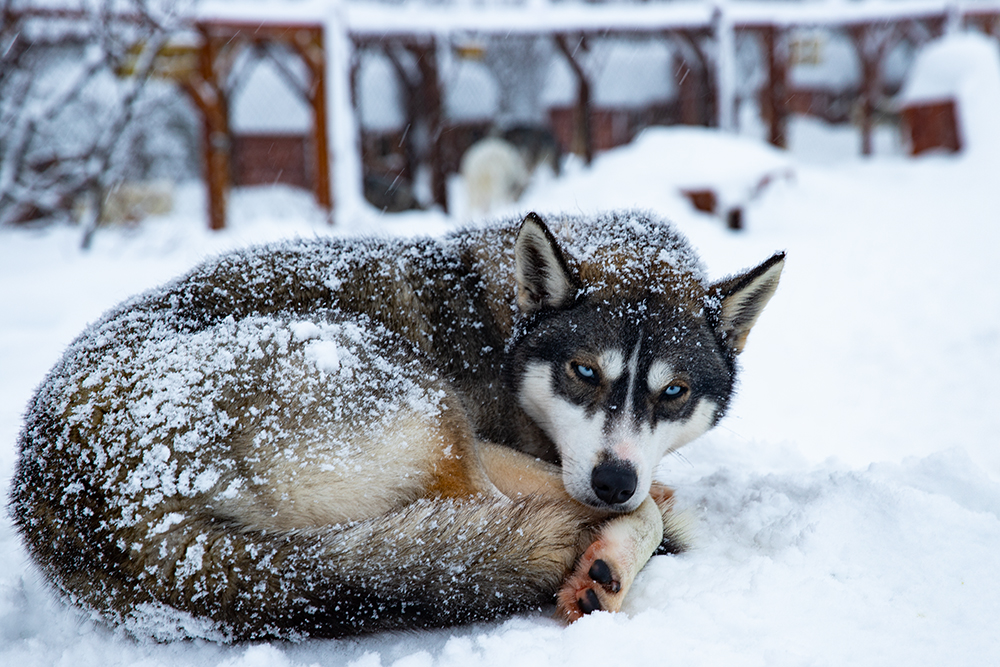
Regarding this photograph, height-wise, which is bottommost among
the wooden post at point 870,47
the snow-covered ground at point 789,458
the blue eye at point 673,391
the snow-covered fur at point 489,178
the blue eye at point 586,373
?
the snow-covered ground at point 789,458

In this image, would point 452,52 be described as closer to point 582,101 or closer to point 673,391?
point 582,101

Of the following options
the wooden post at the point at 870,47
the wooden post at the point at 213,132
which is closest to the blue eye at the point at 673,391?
the wooden post at the point at 213,132

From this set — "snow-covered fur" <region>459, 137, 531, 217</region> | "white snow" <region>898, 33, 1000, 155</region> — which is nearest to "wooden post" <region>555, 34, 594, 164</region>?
"snow-covered fur" <region>459, 137, 531, 217</region>

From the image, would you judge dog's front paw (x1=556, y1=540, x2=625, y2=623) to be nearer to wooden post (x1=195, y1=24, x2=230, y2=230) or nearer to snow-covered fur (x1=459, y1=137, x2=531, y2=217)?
wooden post (x1=195, y1=24, x2=230, y2=230)

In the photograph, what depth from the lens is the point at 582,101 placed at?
10094mm

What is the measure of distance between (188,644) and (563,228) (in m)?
2.00

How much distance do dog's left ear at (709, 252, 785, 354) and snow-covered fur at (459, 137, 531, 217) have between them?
7.42m

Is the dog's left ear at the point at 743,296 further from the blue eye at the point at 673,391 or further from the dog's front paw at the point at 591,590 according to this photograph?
the dog's front paw at the point at 591,590

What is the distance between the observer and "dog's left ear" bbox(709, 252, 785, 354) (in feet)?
8.04

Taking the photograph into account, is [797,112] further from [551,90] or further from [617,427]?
[617,427]

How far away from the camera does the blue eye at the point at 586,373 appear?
2387mm

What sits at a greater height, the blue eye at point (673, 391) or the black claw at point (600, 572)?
the blue eye at point (673, 391)

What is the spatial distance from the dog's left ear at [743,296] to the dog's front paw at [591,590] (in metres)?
1.11

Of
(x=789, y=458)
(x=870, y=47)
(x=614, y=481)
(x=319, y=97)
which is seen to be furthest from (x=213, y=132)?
(x=870, y=47)
